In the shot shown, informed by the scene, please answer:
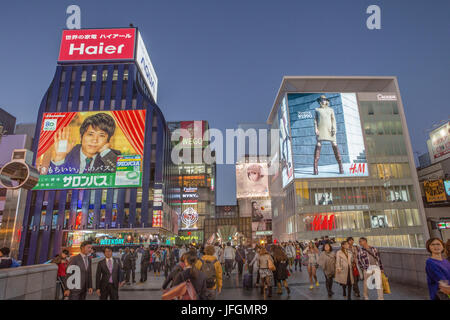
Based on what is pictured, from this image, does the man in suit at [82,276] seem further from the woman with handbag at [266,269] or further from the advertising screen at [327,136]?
the advertising screen at [327,136]

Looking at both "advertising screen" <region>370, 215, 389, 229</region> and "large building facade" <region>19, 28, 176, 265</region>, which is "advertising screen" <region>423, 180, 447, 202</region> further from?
"large building facade" <region>19, 28, 176, 265</region>

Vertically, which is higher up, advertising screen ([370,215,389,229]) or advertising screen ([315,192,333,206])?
advertising screen ([315,192,333,206])

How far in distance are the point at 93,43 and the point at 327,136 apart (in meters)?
52.0

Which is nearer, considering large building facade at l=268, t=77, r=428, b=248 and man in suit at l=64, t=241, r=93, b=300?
man in suit at l=64, t=241, r=93, b=300

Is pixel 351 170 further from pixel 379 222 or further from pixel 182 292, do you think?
pixel 182 292

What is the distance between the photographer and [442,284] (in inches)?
164

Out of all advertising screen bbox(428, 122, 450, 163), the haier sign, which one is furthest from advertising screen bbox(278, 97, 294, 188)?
the haier sign

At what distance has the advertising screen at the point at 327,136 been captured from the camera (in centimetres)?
5416

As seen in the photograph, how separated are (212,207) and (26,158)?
350 feet

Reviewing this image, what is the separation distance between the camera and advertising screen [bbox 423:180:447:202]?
155 ft

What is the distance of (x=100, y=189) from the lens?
54.8m

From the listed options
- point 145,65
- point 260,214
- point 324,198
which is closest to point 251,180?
point 260,214

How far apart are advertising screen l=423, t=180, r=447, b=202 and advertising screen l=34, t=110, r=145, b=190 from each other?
50.3 meters
